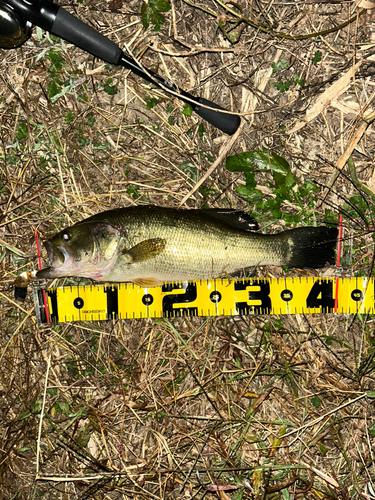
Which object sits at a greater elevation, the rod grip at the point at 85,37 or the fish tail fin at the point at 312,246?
the rod grip at the point at 85,37

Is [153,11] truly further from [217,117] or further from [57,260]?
[57,260]

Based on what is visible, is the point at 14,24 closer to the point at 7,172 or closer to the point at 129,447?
the point at 7,172

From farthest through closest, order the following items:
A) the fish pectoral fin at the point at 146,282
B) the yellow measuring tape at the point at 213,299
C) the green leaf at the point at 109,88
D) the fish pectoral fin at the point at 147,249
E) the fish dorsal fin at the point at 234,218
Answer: the green leaf at the point at 109,88 → the yellow measuring tape at the point at 213,299 → the fish dorsal fin at the point at 234,218 → the fish pectoral fin at the point at 146,282 → the fish pectoral fin at the point at 147,249

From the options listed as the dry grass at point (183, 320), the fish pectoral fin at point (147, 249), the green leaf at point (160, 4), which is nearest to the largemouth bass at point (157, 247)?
the fish pectoral fin at point (147, 249)

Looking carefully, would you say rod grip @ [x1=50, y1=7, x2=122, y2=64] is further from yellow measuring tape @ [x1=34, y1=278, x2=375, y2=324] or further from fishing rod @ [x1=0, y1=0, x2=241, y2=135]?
yellow measuring tape @ [x1=34, y1=278, x2=375, y2=324]

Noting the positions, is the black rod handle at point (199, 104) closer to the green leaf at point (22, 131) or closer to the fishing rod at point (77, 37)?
the fishing rod at point (77, 37)

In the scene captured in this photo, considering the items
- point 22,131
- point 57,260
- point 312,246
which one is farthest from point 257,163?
point 22,131

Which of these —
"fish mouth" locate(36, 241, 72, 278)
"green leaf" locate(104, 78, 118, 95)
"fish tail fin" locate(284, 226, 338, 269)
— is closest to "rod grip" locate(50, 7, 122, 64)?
"green leaf" locate(104, 78, 118, 95)
